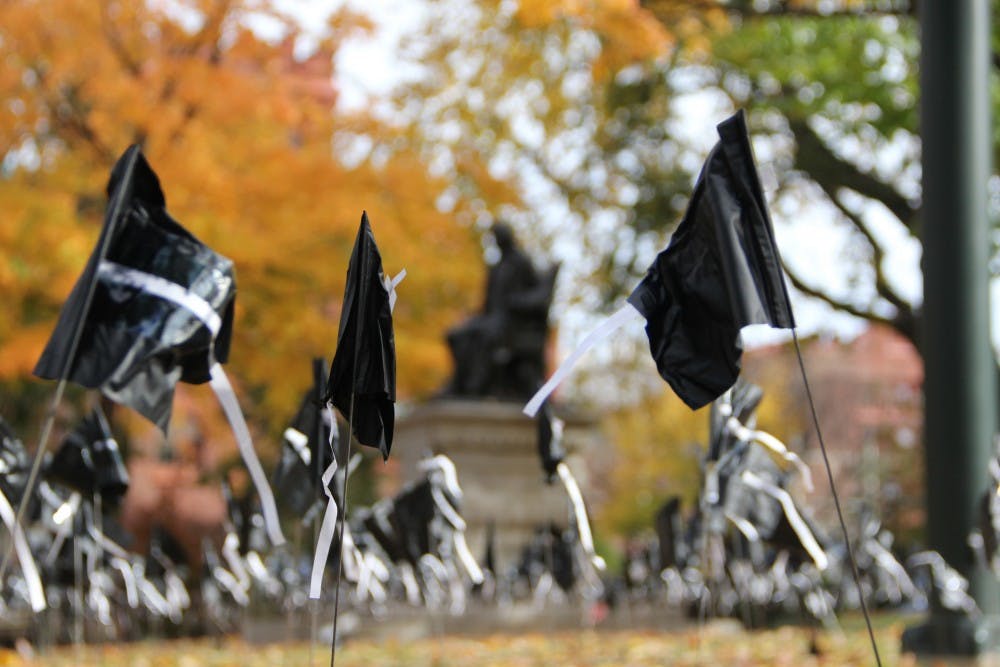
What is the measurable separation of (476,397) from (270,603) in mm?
3777

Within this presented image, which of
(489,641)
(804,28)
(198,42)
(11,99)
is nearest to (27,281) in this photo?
(11,99)

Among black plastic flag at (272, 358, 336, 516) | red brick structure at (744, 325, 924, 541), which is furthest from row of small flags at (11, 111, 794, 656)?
red brick structure at (744, 325, 924, 541)

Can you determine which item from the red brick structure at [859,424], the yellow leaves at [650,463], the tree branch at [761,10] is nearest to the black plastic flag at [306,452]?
the tree branch at [761,10]

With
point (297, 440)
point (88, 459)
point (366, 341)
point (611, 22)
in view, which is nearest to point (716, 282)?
point (366, 341)

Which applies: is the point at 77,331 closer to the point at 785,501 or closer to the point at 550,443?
the point at 550,443

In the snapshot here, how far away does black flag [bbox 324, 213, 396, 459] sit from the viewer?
4.44 metres

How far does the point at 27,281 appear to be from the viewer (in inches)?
537

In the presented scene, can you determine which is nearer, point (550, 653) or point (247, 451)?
point (247, 451)

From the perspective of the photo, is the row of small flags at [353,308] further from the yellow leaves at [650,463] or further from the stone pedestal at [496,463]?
the yellow leaves at [650,463]

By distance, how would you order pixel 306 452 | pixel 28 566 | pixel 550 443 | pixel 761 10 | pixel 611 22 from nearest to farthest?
1. pixel 28 566
2. pixel 306 452
3. pixel 550 443
4. pixel 611 22
5. pixel 761 10

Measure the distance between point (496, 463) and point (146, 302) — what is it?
8966 mm

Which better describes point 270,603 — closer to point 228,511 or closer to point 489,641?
point 489,641

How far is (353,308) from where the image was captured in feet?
15.2

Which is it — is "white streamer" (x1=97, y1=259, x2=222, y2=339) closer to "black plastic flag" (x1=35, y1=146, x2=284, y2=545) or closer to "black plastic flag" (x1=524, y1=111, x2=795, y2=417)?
"black plastic flag" (x1=35, y1=146, x2=284, y2=545)
